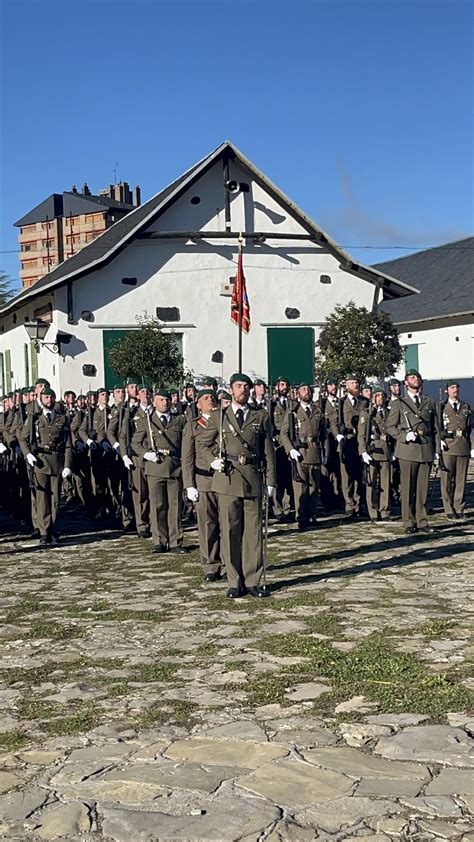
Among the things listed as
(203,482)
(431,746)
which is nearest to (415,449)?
(203,482)

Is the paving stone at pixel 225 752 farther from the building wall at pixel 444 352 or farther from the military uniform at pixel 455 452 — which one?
the building wall at pixel 444 352

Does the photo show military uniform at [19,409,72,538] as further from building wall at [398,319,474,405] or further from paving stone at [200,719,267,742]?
building wall at [398,319,474,405]

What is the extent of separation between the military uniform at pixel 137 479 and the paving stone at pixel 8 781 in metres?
8.89

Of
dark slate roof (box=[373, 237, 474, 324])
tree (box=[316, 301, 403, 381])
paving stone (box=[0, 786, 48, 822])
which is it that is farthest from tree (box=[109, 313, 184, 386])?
paving stone (box=[0, 786, 48, 822])

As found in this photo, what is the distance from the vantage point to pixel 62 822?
469cm

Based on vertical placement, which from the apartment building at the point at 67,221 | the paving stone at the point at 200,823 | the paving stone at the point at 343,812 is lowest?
the paving stone at the point at 200,823

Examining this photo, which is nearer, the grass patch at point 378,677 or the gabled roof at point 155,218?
the grass patch at point 378,677

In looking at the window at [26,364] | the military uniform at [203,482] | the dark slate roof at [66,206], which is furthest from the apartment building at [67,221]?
the military uniform at [203,482]

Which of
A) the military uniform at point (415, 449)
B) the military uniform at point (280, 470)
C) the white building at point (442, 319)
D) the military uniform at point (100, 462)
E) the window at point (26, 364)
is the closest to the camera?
the military uniform at point (415, 449)

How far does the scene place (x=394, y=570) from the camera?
433 inches

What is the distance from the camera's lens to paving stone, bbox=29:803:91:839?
4.60 meters

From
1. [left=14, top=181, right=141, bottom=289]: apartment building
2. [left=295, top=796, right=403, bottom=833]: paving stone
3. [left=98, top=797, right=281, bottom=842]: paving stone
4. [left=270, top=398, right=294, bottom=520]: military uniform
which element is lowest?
[left=98, top=797, right=281, bottom=842]: paving stone

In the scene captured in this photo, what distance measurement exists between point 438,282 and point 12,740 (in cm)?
4047

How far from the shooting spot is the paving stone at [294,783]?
16.1 feet
